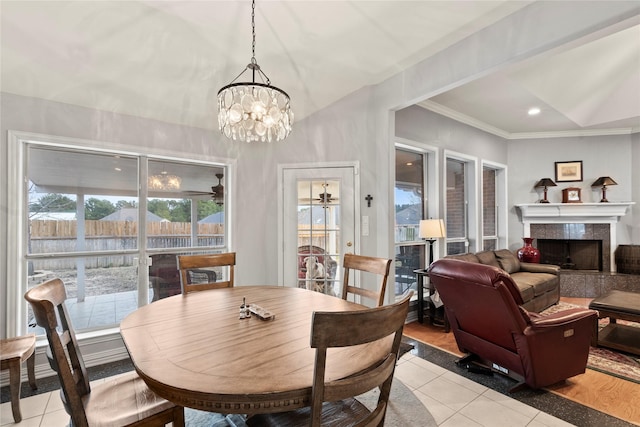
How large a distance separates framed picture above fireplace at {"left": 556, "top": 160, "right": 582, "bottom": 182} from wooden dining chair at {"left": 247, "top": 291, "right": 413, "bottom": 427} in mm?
6169

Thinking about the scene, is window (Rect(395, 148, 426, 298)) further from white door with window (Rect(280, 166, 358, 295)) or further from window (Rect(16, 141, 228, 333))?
window (Rect(16, 141, 228, 333))

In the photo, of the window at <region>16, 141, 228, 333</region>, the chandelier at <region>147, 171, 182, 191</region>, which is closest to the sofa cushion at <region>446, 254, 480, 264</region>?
the window at <region>16, 141, 228, 333</region>

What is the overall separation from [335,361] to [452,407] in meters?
1.54

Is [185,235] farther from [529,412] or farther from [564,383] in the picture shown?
[564,383]

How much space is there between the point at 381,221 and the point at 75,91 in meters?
3.14

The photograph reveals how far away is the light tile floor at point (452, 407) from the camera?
6.55 feet

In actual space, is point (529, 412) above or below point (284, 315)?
below

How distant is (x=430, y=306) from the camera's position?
3844 mm

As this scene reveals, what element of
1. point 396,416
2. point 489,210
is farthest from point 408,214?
point 396,416

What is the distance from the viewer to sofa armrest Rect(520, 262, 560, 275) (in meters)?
4.51

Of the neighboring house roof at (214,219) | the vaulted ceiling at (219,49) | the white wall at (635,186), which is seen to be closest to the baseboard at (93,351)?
the neighboring house roof at (214,219)

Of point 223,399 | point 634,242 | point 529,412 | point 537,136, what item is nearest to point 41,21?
point 223,399

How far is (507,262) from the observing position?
4.60 metres

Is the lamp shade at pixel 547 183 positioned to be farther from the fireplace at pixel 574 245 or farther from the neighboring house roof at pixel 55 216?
the neighboring house roof at pixel 55 216
